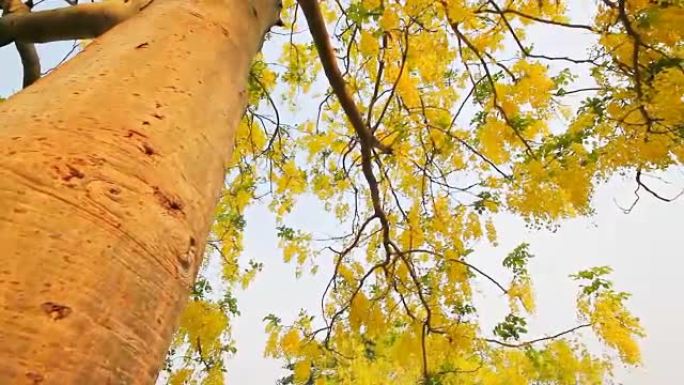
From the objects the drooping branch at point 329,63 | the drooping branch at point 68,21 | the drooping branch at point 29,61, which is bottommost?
the drooping branch at point 68,21

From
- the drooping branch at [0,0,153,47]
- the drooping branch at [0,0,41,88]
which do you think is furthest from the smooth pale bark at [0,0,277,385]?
the drooping branch at [0,0,41,88]

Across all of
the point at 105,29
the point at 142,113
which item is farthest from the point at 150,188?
the point at 105,29

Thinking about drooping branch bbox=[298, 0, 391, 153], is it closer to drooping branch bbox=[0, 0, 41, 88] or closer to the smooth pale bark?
the smooth pale bark

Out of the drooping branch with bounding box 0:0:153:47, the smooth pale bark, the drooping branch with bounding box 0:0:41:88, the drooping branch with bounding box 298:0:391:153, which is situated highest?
the drooping branch with bounding box 0:0:41:88

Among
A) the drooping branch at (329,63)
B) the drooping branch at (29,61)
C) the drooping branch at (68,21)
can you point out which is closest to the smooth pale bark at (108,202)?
the drooping branch at (68,21)

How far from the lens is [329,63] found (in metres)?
2.54

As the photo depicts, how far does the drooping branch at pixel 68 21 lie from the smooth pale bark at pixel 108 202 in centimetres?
33

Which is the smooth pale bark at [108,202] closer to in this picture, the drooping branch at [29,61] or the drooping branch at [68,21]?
the drooping branch at [68,21]

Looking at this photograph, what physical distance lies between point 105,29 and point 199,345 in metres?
3.73

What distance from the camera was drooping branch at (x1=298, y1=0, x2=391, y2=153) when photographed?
7.18 ft

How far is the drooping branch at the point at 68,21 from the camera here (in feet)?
5.02

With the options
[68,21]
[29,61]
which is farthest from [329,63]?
[29,61]

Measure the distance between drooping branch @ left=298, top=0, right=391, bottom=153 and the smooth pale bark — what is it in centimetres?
101

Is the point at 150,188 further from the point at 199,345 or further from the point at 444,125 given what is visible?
the point at 199,345
